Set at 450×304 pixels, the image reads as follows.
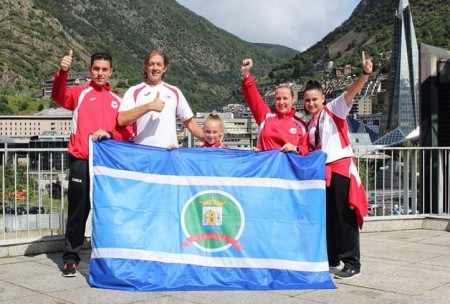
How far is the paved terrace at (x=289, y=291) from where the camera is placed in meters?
4.59

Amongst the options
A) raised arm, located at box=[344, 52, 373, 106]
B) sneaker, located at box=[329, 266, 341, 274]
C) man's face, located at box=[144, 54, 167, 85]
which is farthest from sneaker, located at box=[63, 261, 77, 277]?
raised arm, located at box=[344, 52, 373, 106]

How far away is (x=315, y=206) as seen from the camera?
5262 mm

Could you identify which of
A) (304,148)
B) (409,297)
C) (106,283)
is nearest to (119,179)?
(106,283)

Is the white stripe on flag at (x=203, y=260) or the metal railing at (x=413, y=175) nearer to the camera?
the white stripe on flag at (x=203, y=260)

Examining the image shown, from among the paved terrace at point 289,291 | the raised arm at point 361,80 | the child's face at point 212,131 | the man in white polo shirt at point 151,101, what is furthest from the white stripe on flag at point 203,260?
the raised arm at point 361,80

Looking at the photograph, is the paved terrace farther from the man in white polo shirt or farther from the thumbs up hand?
the thumbs up hand

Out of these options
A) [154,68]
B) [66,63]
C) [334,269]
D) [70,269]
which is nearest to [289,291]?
[334,269]

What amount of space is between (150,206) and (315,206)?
1.48 metres

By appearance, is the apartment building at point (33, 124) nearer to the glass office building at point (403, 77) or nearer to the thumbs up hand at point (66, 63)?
the glass office building at point (403, 77)

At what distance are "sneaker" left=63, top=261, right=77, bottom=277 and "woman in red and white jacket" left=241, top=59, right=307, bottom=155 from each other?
2084 mm

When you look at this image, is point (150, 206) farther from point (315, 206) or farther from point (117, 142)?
point (315, 206)

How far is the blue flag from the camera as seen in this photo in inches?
194

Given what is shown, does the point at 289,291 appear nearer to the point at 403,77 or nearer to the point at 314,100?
the point at 314,100

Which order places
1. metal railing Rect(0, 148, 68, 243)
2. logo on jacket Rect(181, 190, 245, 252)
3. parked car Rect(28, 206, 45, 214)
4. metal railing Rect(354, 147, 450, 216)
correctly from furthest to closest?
metal railing Rect(354, 147, 450, 216), parked car Rect(28, 206, 45, 214), metal railing Rect(0, 148, 68, 243), logo on jacket Rect(181, 190, 245, 252)
